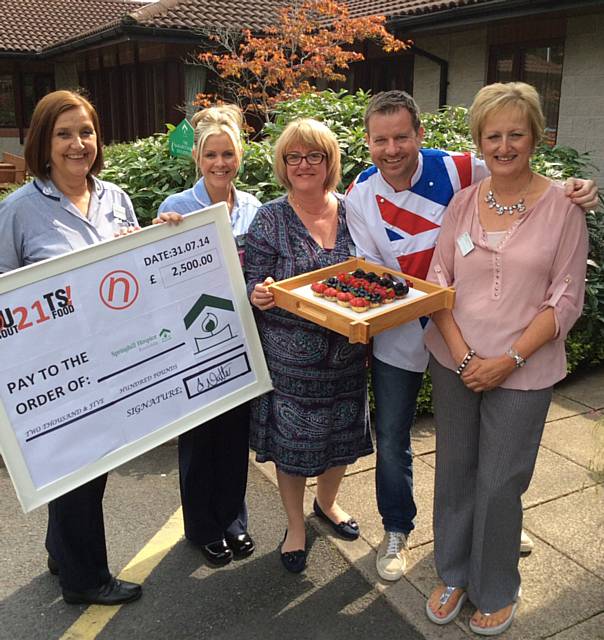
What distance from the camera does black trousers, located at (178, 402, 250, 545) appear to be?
10.7ft

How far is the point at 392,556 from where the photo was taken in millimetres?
3281

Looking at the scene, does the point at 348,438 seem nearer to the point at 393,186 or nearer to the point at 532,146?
the point at 393,186

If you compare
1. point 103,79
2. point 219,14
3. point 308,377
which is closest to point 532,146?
point 308,377

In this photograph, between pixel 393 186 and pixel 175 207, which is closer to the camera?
pixel 393 186

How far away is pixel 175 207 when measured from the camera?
3.17 meters

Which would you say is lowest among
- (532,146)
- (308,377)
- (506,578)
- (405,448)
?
(506,578)

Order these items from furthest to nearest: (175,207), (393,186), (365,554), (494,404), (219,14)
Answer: (219,14)
(365,554)
(175,207)
(393,186)
(494,404)

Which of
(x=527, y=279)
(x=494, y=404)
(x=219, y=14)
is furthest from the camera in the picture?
(x=219, y=14)

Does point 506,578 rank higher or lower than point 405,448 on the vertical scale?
lower

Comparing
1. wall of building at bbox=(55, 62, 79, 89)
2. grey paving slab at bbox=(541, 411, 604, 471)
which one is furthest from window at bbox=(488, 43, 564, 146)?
wall of building at bbox=(55, 62, 79, 89)

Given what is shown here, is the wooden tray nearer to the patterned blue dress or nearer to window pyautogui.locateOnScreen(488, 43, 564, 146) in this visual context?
the patterned blue dress

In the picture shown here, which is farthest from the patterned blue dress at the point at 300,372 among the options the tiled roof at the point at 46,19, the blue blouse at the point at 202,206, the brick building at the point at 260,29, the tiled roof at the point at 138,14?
the tiled roof at the point at 46,19

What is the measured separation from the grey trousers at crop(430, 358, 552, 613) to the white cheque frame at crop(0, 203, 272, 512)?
0.84 meters

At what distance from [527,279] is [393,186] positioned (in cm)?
77
